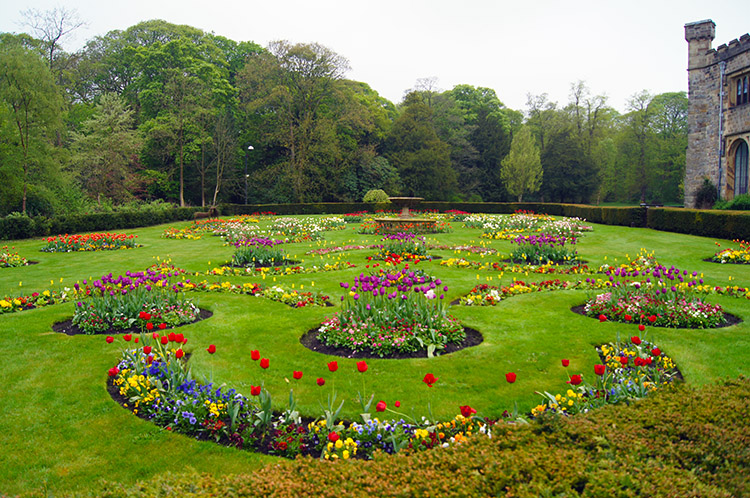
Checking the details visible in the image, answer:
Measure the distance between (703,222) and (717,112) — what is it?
476 inches

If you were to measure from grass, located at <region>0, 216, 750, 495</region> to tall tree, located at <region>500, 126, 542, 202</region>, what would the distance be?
35.9 m

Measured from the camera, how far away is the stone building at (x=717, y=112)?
23453 mm

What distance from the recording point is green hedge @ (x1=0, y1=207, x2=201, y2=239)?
59.0 ft

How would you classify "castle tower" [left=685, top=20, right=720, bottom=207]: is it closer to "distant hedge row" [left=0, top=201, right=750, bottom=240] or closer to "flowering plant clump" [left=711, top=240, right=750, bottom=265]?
"distant hedge row" [left=0, top=201, right=750, bottom=240]

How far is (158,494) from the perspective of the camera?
2.31m

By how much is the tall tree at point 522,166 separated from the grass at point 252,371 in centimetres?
3594

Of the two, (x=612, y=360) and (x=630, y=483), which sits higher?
(x=630, y=483)

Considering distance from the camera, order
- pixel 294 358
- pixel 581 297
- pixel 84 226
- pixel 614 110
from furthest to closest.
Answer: pixel 614 110
pixel 84 226
pixel 581 297
pixel 294 358

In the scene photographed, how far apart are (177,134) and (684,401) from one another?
3911 centimetres

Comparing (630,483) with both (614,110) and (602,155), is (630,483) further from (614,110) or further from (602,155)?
(614,110)

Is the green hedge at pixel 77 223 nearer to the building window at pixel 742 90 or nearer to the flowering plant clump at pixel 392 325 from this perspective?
the flowering plant clump at pixel 392 325

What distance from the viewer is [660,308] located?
6.59m

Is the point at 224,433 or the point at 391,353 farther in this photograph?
the point at 391,353

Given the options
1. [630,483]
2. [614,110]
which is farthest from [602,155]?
[630,483]
